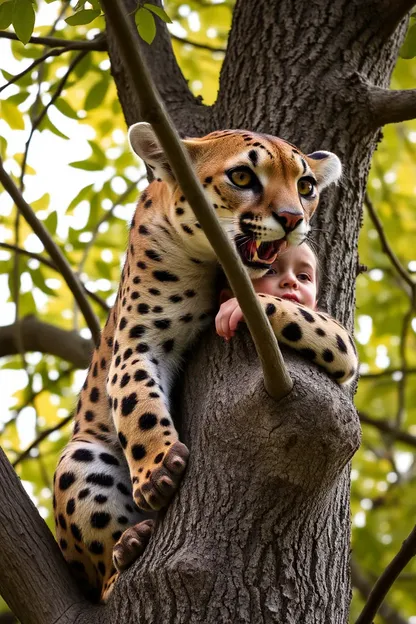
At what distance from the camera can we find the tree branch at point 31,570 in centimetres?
391

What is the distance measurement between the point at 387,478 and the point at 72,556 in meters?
6.97

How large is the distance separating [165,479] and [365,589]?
17.6 feet

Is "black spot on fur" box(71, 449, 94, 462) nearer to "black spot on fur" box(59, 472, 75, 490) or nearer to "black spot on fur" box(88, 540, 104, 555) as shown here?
"black spot on fur" box(59, 472, 75, 490)

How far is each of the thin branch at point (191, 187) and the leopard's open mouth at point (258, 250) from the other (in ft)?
3.67

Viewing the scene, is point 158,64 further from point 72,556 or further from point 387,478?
point 387,478

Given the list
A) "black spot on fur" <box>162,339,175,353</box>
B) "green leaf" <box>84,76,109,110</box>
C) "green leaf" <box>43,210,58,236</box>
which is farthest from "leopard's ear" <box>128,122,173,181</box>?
"green leaf" <box>43,210,58,236</box>

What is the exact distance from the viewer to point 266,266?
4562 mm

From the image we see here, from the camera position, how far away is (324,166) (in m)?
4.87

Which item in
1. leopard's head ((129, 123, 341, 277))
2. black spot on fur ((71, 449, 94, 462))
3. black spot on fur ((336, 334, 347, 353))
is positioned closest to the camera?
black spot on fur ((336, 334, 347, 353))

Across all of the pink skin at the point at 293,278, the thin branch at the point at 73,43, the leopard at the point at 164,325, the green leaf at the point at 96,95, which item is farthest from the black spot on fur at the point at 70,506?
the green leaf at the point at 96,95

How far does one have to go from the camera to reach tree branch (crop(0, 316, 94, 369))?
6.67 m

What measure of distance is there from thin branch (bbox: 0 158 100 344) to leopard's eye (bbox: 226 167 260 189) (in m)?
1.36

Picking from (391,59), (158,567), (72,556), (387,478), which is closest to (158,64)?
(391,59)

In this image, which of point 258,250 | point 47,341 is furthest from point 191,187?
point 47,341
